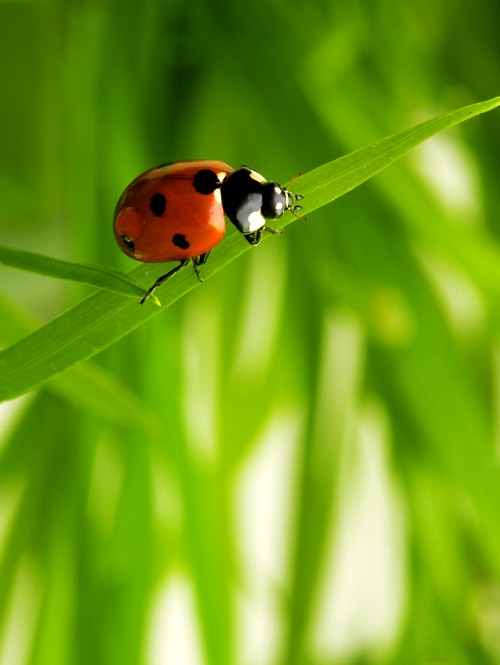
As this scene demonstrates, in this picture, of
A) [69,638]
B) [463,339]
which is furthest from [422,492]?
[69,638]

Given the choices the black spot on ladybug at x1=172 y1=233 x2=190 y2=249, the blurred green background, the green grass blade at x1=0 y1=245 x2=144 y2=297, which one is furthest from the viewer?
the blurred green background

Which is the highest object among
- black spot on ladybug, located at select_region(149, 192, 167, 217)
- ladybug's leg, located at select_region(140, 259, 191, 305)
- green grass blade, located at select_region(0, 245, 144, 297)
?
black spot on ladybug, located at select_region(149, 192, 167, 217)

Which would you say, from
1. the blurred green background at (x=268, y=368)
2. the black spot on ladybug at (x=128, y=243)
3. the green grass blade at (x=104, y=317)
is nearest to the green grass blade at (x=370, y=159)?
the green grass blade at (x=104, y=317)

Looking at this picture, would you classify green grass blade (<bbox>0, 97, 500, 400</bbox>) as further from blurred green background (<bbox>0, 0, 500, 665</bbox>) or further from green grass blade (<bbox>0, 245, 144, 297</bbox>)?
blurred green background (<bbox>0, 0, 500, 665</bbox>)

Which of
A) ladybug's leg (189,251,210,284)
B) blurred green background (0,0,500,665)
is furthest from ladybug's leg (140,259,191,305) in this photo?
blurred green background (0,0,500,665)

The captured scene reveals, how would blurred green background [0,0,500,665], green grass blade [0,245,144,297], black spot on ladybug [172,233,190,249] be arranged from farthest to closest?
blurred green background [0,0,500,665] → black spot on ladybug [172,233,190,249] → green grass blade [0,245,144,297]

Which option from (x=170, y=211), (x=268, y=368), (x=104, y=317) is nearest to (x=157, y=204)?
(x=170, y=211)

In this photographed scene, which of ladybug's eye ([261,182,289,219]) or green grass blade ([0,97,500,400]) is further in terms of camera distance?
ladybug's eye ([261,182,289,219])
